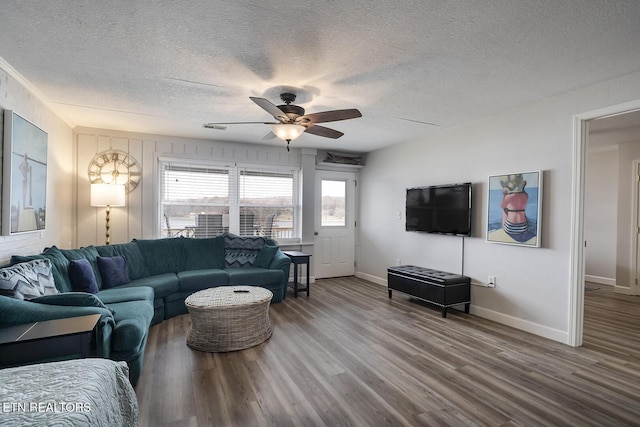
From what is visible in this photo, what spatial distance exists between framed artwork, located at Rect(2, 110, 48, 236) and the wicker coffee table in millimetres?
1667

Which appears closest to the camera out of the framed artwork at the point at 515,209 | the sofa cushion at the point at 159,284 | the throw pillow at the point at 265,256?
the framed artwork at the point at 515,209

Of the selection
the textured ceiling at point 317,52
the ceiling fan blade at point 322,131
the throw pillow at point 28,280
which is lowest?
the throw pillow at point 28,280

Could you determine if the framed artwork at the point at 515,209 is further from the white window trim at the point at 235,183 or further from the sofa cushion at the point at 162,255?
the sofa cushion at the point at 162,255

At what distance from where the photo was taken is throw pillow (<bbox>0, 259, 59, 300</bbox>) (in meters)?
2.25

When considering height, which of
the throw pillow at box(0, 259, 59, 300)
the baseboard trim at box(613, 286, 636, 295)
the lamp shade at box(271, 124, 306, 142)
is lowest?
the baseboard trim at box(613, 286, 636, 295)

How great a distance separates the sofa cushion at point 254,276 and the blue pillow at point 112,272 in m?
1.27

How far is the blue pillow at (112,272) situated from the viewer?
367 cm

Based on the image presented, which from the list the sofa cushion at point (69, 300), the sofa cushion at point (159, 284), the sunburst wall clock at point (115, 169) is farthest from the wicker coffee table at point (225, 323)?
the sunburst wall clock at point (115, 169)

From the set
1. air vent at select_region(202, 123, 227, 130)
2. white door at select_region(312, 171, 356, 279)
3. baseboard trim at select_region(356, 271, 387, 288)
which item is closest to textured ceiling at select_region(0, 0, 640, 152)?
air vent at select_region(202, 123, 227, 130)

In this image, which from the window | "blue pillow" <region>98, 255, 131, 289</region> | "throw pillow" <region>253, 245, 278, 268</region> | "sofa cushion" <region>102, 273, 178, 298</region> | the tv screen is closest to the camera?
"blue pillow" <region>98, 255, 131, 289</region>

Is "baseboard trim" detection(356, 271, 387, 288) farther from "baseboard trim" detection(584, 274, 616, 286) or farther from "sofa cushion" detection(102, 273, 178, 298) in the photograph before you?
"baseboard trim" detection(584, 274, 616, 286)

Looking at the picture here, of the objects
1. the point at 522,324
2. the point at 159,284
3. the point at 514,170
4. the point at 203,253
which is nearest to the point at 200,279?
the point at 159,284

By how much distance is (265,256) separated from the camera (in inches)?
196

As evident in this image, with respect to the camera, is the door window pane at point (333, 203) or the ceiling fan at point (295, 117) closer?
the ceiling fan at point (295, 117)
